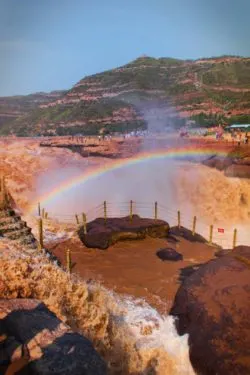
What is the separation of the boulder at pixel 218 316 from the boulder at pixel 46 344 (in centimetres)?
245

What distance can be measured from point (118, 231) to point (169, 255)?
7.27ft

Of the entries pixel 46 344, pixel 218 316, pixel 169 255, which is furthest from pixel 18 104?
pixel 46 344

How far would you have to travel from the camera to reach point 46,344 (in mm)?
3664

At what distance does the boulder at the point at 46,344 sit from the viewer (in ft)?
10.9

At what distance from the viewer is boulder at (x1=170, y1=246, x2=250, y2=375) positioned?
5121mm

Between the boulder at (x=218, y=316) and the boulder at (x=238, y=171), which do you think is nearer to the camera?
the boulder at (x=218, y=316)

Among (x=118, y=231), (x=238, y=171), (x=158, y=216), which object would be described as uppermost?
A: (x=238, y=171)

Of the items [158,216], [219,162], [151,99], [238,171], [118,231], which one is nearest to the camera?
[118,231]

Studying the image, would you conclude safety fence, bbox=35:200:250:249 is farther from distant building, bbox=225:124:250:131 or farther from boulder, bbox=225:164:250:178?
distant building, bbox=225:124:250:131

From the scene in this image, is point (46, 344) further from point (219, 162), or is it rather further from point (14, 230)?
point (219, 162)

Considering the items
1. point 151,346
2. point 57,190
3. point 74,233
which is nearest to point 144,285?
point 151,346

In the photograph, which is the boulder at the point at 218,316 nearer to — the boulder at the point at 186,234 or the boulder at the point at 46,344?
the boulder at the point at 46,344

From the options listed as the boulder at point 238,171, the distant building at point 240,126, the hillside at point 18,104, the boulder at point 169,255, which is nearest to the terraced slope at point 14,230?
the boulder at point 169,255

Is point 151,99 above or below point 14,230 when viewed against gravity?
above
